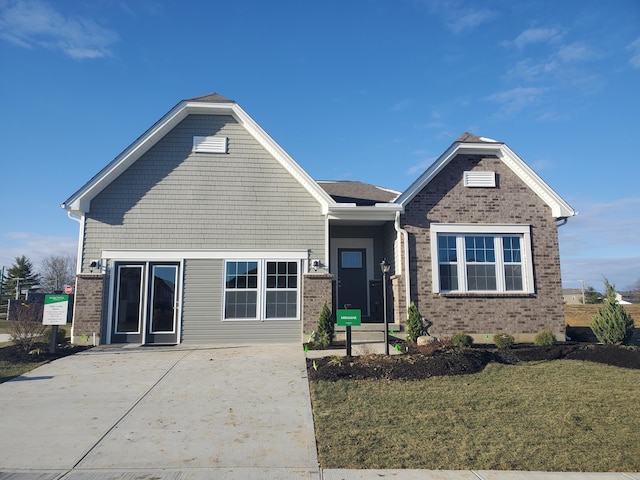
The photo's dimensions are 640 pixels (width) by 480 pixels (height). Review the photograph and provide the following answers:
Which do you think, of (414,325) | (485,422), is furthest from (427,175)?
(485,422)

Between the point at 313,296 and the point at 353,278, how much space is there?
Result: 110 inches

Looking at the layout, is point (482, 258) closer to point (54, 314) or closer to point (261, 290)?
point (261, 290)

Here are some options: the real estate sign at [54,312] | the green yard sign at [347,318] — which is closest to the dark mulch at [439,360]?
the green yard sign at [347,318]

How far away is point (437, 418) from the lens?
6.04m

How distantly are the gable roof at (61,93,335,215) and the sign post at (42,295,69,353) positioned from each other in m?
2.69

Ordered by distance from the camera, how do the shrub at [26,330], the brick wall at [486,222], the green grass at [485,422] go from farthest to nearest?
the brick wall at [486,222], the shrub at [26,330], the green grass at [485,422]

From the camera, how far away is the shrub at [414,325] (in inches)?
446

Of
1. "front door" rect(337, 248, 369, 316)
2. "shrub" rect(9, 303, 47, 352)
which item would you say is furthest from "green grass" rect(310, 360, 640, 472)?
"shrub" rect(9, 303, 47, 352)

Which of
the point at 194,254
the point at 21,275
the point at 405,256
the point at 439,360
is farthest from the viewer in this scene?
the point at 21,275

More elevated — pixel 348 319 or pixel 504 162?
pixel 504 162

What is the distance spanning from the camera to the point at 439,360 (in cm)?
859

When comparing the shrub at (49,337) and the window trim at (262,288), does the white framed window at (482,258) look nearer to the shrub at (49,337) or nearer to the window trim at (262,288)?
the window trim at (262,288)

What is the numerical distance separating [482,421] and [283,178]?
27.7ft

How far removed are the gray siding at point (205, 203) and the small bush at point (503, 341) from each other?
16.5ft
